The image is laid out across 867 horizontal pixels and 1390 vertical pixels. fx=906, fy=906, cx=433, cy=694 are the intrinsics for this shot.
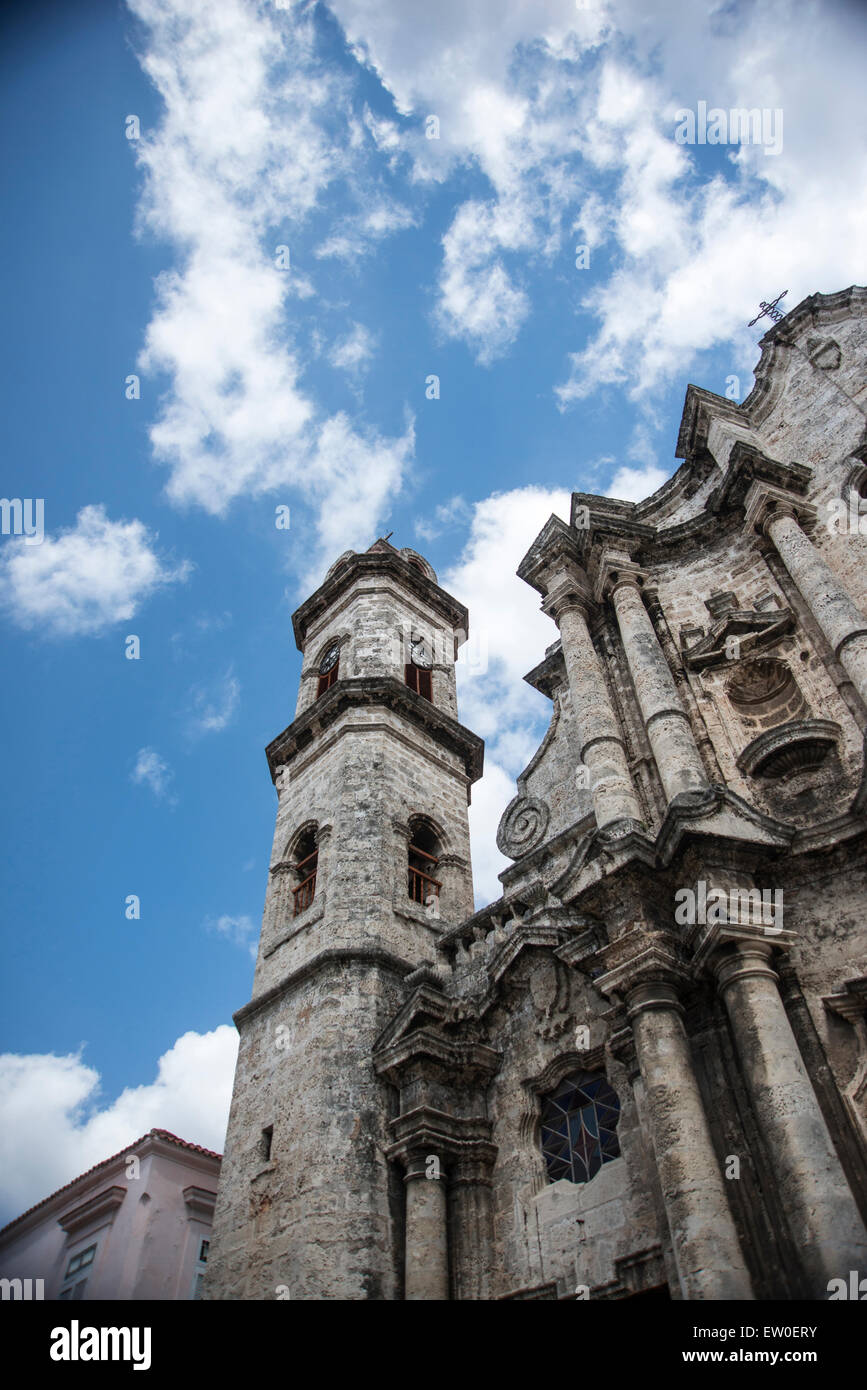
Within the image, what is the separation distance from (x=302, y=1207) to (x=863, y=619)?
9.93 m

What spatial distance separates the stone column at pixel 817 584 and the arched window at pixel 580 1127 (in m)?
5.61

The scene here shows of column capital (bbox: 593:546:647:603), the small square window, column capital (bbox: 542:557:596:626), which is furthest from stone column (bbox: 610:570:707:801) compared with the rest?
the small square window

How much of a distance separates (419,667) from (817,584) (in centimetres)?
1025

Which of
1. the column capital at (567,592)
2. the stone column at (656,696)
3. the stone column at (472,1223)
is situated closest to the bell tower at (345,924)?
the stone column at (472,1223)

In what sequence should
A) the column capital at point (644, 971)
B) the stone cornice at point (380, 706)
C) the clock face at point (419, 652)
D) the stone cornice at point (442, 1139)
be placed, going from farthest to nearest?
the clock face at point (419, 652) → the stone cornice at point (380, 706) → the stone cornice at point (442, 1139) → the column capital at point (644, 971)

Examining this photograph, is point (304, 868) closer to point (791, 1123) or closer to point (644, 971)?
point (644, 971)

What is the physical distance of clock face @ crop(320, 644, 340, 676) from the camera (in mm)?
20875

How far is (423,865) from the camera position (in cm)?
1664

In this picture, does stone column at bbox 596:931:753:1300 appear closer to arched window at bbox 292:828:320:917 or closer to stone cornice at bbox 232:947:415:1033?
stone cornice at bbox 232:947:415:1033

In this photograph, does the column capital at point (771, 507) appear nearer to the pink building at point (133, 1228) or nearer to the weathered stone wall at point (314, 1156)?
the weathered stone wall at point (314, 1156)

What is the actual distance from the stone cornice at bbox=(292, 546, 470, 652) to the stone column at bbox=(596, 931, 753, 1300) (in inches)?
538

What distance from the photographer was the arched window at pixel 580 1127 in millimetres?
10297
